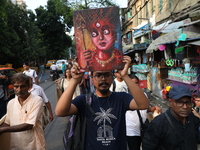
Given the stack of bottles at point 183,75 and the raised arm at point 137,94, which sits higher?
the raised arm at point 137,94

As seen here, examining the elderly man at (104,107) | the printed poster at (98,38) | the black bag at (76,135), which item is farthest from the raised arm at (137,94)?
the black bag at (76,135)

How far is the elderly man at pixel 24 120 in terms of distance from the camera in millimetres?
2566

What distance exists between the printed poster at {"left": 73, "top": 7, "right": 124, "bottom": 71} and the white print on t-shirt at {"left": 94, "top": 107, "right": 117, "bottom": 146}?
45 centimetres

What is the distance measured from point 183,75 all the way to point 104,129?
6.35 m

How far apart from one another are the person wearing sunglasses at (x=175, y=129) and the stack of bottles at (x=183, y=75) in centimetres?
524

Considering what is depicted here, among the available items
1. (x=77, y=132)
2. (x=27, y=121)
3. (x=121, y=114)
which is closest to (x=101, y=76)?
(x=121, y=114)

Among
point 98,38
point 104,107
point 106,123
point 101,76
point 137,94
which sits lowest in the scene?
point 106,123

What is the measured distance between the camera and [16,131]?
246cm

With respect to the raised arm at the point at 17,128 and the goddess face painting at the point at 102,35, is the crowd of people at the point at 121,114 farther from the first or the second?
the raised arm at the point at 17,128

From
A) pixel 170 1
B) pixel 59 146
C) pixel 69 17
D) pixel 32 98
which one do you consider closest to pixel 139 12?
pixel 170 1

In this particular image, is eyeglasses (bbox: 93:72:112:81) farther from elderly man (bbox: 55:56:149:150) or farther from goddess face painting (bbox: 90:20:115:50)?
goddess face painting (bbox: 90:20:115:50)

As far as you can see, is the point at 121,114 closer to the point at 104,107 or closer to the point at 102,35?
the point at 104,107

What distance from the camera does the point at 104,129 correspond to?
200 centimetres

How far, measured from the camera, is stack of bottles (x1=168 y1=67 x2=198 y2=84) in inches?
275
